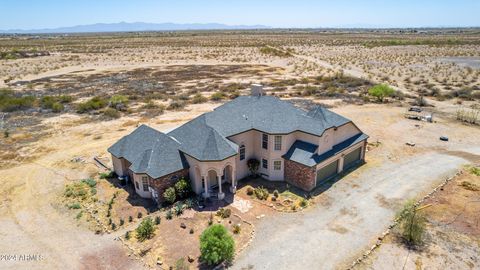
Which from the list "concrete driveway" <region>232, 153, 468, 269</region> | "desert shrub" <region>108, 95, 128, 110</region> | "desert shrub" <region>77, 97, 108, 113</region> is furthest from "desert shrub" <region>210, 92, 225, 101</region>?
"concrete driveway" <region>232, 153, 468, 269</region>

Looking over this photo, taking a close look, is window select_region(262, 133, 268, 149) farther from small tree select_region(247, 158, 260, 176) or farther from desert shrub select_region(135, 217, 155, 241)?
desert shrub select_region(135, 217, 155, 241)

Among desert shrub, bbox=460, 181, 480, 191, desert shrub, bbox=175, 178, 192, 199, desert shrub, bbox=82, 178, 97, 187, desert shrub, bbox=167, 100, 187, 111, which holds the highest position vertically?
desert shrub, bbox=167, 100, 187, 111

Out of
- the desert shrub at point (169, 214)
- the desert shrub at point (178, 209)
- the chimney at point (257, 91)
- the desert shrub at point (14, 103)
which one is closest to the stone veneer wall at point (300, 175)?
the chimney at point (257, 91)

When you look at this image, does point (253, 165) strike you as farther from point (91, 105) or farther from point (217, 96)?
point (91, 105)

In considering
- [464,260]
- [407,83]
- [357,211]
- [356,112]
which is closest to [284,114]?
[357,211]

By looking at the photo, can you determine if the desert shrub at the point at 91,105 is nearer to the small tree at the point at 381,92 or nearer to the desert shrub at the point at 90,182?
the desert shrub at the point at 90,182

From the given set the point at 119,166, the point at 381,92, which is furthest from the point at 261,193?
the point at 381,92
